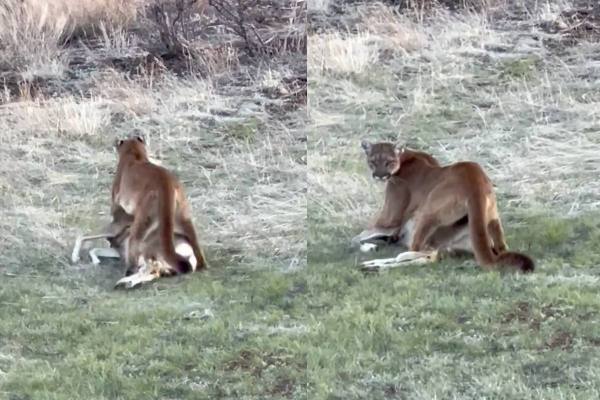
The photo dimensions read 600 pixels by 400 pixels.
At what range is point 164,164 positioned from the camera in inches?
174

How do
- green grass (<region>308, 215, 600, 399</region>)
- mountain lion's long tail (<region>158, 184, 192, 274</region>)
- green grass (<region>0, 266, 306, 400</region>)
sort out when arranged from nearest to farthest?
green grass (<region>308, 215, 600, 399</region>) < green grass (<region>0, 266, 306, 400</region>) < mountain lion's long tail (<region>158, 184, 192, 274</region>)

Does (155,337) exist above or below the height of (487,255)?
below

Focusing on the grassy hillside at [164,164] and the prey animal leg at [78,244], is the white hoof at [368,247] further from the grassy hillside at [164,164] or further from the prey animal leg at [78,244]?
the prey animal leg at [78,244]

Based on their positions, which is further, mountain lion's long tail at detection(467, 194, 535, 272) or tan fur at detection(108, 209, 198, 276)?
tan fur at detection(108, 209, 198, 276)

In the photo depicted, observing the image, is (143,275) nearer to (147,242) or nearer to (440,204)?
(147,242)

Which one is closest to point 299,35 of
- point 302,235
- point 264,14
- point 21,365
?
point 264,14

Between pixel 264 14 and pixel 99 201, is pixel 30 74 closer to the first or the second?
pixel 99 201

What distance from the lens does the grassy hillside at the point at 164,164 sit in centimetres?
424

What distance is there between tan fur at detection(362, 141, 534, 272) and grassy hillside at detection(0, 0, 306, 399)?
0.31 meters

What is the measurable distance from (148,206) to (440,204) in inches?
40.3

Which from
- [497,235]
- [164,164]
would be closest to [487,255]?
[497,235]

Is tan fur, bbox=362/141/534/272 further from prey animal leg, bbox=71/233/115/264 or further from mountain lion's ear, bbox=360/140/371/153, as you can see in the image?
prey animal leg, bbox=71/233/115/264

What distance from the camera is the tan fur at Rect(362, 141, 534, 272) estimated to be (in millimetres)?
4137

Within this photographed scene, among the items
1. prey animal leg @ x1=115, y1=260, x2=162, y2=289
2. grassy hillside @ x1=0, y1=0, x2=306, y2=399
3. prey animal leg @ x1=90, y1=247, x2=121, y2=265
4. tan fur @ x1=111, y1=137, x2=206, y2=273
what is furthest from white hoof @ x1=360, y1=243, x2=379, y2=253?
prey animal leg @ x1=90, y1=247, x2=121, y2=265
